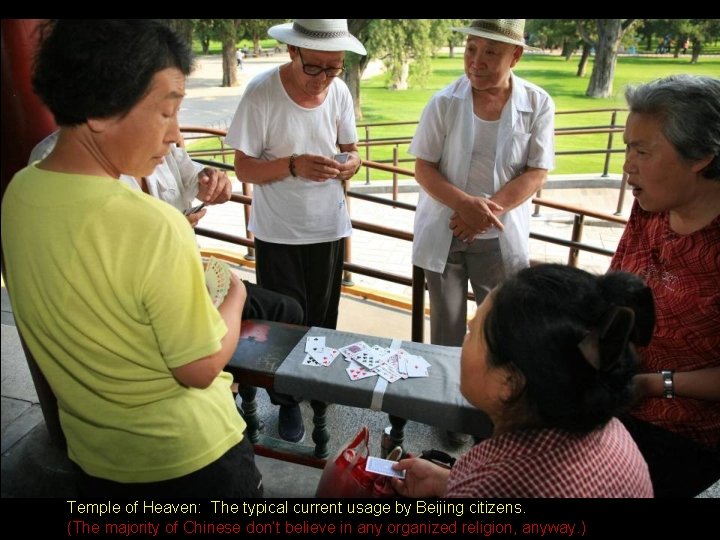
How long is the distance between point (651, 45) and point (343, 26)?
19.4ft

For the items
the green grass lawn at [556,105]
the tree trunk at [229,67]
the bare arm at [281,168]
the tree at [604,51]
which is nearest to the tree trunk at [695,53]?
the bare arm at [281,168]

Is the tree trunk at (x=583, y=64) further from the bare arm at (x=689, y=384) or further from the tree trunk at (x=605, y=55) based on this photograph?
the bare arm at (x=689, y=384)

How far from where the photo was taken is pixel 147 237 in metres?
0.92

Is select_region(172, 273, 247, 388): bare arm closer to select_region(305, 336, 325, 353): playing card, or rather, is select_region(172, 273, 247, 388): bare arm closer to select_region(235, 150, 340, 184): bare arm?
select_region(305, 336, 325, 353): playing card

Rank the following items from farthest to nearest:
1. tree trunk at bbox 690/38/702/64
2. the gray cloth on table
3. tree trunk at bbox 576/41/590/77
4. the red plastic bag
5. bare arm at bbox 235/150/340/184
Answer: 1. tree trunk at bbox 576/41/590/77
2. tree trunk at bbox 690/38/702/64
3. bare arm at bbox 235/150/340/184
4. the gray cloth on table
5. the red plastic bag

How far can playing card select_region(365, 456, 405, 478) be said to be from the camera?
1.40m

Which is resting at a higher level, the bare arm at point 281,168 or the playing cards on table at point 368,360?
the bare arm at point 281,168

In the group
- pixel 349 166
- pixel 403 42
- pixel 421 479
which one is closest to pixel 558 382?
pixel 421 479

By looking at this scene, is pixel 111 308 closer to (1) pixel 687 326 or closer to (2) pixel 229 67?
(1) pixel 687 326

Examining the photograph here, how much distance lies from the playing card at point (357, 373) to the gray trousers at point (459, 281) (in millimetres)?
1130

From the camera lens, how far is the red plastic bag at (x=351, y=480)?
1338mm

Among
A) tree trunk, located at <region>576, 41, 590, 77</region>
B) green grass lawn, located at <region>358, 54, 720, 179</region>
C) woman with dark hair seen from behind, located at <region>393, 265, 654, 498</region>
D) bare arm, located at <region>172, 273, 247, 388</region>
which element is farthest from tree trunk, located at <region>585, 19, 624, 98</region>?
bare arm, located at <region>172, 273, 247, 388</region>

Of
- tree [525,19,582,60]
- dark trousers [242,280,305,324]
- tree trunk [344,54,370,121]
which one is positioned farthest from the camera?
tree [525,19,582,60]

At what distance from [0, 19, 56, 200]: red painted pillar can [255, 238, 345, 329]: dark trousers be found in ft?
4.02
